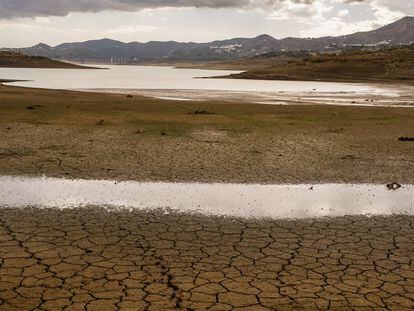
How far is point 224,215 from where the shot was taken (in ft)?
32.6

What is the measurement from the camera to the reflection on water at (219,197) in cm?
1040

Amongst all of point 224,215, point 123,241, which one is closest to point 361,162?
point 224,215

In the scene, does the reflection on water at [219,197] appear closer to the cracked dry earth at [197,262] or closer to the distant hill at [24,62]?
the cracked dry earth at [197,262]

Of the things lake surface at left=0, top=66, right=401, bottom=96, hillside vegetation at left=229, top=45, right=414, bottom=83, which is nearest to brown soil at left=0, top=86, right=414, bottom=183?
lake surface at left=0, top=66, right=401, bottom=96

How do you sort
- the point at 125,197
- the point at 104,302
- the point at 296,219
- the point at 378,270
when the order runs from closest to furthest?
1. the point at 104,302
2. the point at 378,270
3. the point at 296,219
4. the point at 125,197

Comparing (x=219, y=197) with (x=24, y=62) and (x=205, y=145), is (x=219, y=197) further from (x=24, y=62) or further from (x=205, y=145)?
(x=24, y=62)

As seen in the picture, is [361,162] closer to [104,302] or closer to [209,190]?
[209,190]

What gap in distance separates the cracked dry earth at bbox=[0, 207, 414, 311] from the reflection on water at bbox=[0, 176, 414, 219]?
0.60 m

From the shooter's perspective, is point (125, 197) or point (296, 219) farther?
point (125, 197)

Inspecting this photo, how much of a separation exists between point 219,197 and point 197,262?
4124mm

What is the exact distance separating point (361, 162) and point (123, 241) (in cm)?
1003

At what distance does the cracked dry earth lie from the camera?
6082 millimetres

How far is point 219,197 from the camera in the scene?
37.4 ft

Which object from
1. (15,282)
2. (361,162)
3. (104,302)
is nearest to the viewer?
(104,302)
